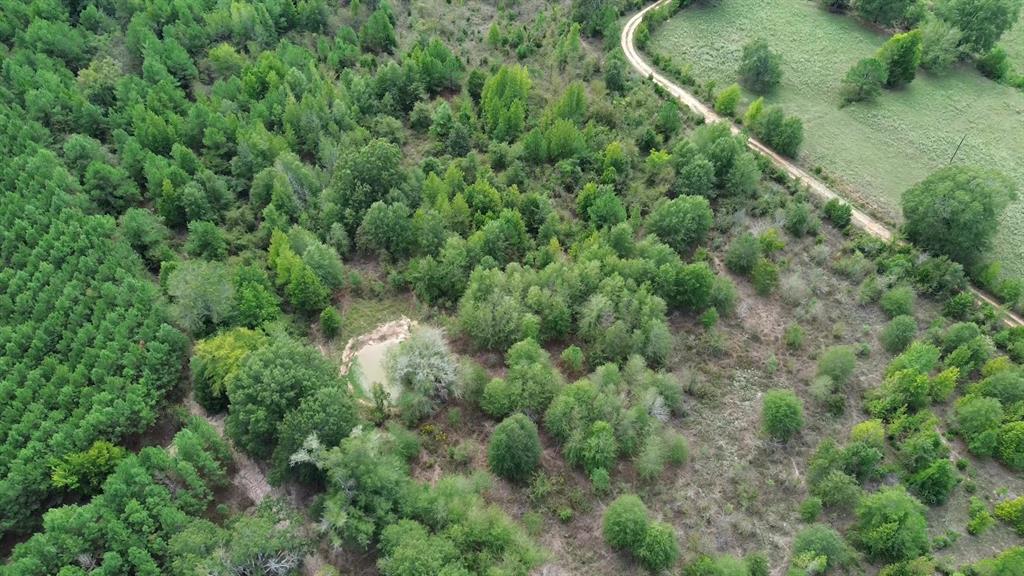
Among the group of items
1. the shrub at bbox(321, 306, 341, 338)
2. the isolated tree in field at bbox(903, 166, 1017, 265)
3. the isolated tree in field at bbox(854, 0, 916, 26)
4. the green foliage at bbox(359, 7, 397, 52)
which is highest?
the isolated tree in field at bbox(854, 0, 916, 26)

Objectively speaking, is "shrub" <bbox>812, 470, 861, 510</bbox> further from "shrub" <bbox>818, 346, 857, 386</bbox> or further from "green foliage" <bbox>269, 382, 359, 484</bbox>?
"green foliage" <bbox>269, 382, 359, 484</bbox>

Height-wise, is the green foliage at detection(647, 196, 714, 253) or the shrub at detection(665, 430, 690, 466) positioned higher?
the green foliage at detection(647, 196, 714, 253)

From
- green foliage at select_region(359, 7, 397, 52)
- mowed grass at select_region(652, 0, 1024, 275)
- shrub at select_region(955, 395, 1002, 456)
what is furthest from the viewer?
green foliage at select_region(359, 7, 397, 52)

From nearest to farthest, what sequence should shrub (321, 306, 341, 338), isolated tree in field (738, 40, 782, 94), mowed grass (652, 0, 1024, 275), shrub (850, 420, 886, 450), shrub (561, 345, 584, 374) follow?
shrub (850, 420, 886, 450) < shrub (561, 345, 584, 374) < shrub (321, 306, 341, 338) < mowed grass (652, 0, 1024, 275) < isolated tree in field (738, 40, 782, 94)

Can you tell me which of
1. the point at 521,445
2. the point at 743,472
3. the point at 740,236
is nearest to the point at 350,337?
the point at 521,445

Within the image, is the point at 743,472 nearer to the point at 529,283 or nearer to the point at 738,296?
the point at 738,296

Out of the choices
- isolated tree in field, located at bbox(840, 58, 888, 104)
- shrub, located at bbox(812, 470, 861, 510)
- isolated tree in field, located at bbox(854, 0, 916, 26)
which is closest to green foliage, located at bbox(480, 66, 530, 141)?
isolated tree in field, located at bbox(840, 58, 888, 104)
